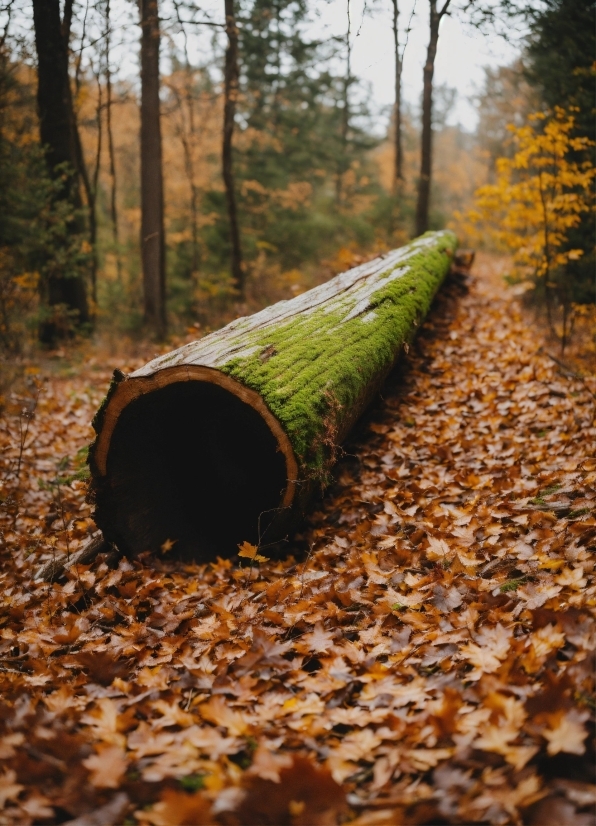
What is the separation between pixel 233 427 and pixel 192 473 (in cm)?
72

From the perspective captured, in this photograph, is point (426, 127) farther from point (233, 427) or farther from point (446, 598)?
point (446, 598)

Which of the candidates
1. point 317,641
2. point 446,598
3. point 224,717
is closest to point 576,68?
point 446,598

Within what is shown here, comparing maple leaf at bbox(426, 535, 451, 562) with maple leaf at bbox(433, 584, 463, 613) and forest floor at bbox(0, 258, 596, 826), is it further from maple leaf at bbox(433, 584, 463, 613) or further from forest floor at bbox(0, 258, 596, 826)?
maple leaf at bbox(433, 584, 463, 613)

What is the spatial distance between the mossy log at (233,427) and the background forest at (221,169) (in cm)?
335

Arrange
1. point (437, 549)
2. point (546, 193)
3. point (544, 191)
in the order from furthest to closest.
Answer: point (546, 193)
point (544, 191)
point (437, 549)

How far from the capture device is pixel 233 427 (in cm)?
401

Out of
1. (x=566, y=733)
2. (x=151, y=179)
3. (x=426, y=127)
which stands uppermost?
(x=426, y=127)

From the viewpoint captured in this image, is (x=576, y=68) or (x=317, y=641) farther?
(x=576, y=68)

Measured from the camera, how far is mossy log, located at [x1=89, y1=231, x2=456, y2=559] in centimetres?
351

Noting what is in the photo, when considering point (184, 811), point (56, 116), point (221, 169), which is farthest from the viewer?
point (221, 169)

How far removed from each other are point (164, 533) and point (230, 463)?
0.78 metres

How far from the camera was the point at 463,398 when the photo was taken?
5.62 meters

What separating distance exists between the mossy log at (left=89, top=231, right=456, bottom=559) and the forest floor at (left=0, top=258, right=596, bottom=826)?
39 cm

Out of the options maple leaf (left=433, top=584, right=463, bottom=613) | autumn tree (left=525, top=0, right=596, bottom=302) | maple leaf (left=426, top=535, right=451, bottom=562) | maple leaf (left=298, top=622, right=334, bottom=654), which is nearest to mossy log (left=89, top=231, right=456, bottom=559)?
maple leaf (left=426, top=535, right=451, bottom=562)
